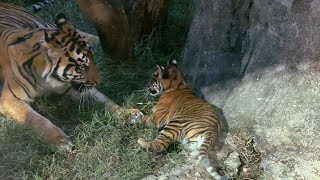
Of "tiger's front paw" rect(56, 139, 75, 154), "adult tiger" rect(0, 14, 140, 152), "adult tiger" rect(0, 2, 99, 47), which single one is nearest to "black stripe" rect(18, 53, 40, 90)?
"adult tiger" rect(0, 14, 140, 152)

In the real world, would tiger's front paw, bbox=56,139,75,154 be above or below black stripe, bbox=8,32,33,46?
below

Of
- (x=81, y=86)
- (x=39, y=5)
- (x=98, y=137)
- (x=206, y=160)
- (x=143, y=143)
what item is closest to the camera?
(x=206, y=160)

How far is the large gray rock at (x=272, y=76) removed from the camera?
3662mm

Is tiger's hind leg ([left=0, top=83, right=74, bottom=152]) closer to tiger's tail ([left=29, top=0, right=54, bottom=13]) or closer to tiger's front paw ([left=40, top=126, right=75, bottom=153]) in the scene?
tiger's front paw ([left=40, top=126, right=75, bottom=153])

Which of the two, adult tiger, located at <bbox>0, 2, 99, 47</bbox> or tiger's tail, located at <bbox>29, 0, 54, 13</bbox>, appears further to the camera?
tiger's tail, located at <bbox>29, 0, 54, 13</bbox>

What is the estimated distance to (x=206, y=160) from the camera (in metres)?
3.54

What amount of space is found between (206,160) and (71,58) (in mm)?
1302

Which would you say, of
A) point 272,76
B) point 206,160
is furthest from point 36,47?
point 272,76

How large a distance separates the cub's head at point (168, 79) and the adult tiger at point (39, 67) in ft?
0.83

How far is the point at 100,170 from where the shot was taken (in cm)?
373

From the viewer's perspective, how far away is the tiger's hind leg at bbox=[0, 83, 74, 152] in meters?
3.98

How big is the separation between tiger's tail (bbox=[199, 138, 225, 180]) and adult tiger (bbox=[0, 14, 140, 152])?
0.89 metres

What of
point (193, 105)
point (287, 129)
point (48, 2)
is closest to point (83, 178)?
point (193, 105)

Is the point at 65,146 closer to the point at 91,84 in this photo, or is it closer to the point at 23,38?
the point at 91,84
